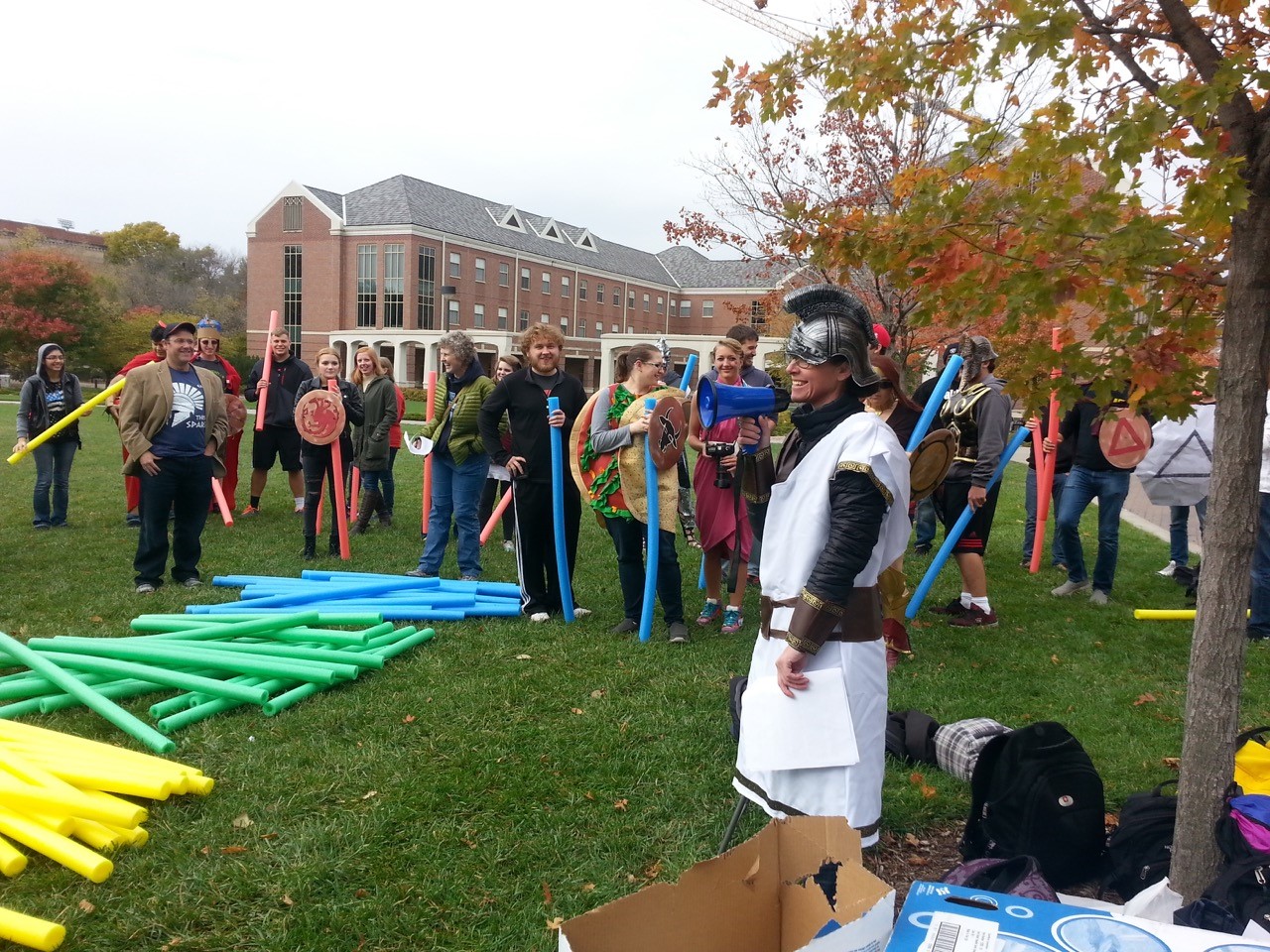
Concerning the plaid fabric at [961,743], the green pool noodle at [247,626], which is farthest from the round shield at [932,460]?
the green pool noodle at [247,626]

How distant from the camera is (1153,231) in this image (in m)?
2.46

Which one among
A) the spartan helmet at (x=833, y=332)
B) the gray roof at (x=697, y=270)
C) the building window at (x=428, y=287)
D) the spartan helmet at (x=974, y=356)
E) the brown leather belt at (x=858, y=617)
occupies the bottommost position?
the brown leather belt at (x=858, y=617)

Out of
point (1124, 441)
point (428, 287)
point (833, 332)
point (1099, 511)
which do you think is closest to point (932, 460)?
point (833, 332)

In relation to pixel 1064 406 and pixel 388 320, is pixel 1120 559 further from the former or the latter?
pixel 388 320

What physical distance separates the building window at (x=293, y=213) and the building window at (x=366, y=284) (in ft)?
15.3

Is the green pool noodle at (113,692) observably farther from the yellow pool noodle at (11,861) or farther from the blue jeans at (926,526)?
the blue jeans at (926,526)

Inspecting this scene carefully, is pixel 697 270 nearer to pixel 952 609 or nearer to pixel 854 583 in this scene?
pixel 952 609

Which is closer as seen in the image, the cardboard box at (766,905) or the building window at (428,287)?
the cardboard box at (766,905)

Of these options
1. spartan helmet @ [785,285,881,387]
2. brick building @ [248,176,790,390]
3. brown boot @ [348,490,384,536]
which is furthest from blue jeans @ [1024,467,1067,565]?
brick building @ [248,176,790,390]

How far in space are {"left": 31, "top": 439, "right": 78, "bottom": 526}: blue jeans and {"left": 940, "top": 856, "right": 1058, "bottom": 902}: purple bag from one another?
10.6m

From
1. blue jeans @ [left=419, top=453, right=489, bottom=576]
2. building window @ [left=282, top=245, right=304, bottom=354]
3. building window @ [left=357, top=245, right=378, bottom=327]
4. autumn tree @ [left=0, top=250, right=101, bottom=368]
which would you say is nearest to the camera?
blue jeans @ [left=419, top=453, right=489, bottom=576]

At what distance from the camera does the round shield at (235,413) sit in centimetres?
1070

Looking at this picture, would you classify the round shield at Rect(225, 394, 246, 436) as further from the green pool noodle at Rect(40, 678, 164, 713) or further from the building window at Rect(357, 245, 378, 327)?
the building window at Rect(357, 245, 378, 327)

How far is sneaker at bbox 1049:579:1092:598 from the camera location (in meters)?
8.41
